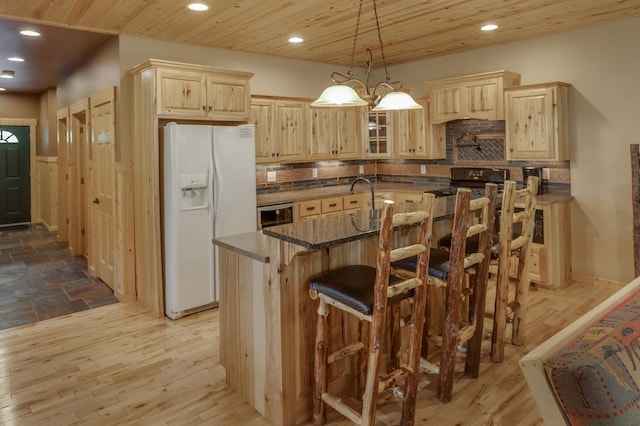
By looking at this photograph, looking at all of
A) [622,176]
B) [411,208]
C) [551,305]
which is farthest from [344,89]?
[622,176]

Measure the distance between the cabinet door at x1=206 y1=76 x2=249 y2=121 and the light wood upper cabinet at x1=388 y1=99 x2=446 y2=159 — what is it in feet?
7.58

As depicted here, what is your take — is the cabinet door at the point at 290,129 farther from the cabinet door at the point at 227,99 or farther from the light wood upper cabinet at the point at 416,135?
the light wood upper cabinet at the point at 416,135

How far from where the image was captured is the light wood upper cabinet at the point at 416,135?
563 centimetres

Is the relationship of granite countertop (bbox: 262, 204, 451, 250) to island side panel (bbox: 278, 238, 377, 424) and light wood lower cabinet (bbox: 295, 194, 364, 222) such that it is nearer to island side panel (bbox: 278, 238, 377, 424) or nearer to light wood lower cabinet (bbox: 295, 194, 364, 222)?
island side panel (bbox: 278, 238, 377, 424)

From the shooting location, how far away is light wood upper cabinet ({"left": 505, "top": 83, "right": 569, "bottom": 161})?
174 inches

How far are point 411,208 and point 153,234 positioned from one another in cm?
235

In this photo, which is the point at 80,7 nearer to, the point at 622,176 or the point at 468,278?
the point at 468,278

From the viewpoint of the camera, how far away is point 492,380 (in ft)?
9.10

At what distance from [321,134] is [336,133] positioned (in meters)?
0.25

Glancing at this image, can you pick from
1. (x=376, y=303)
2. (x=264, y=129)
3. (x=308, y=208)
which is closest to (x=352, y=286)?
(x=376, y=303)

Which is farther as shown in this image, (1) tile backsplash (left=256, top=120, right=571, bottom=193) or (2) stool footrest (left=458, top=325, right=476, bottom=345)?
(1) tile backsplash (left=256, top=120, right=571, bottom=193)

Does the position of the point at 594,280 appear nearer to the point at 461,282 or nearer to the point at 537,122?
the point at 537,122

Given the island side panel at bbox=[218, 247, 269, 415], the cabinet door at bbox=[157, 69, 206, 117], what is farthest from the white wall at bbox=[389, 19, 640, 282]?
the island side panel at bbox=[218, 247, 269, 415]

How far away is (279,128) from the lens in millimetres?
5227
